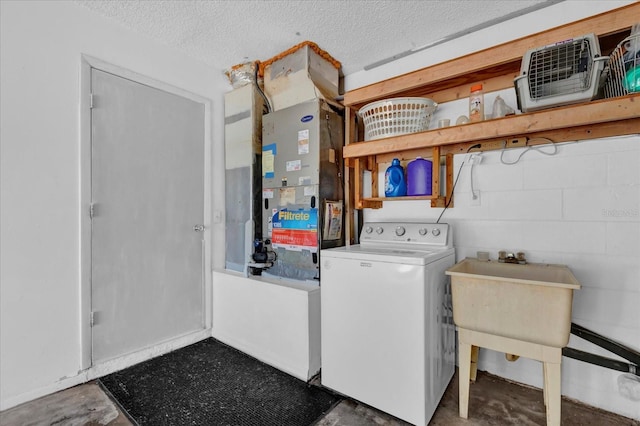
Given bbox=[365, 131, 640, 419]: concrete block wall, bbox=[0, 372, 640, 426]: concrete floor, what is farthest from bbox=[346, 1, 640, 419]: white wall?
bbox=[0, 372, 640, 426]: concrete floor

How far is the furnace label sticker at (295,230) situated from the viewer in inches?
89.4

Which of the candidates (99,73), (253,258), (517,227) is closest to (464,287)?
(517,227)

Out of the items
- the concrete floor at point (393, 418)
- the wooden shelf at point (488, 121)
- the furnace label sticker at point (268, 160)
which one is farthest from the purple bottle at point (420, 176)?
the concrete floor at point (393, 418)

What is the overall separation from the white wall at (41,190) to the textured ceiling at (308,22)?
1.07 feet

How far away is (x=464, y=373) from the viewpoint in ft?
5.42

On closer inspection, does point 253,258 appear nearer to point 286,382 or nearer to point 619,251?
point 286,382

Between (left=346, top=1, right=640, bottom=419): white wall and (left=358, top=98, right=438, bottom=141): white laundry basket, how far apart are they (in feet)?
1.09

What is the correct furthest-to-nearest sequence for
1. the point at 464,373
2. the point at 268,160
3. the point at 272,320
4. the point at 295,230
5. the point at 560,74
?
the point at 268,160, the point at 295,230, the point at 272,320, the point at 464,373, the point at 560,74

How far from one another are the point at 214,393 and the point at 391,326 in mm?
1208

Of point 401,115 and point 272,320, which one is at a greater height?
point 401,115

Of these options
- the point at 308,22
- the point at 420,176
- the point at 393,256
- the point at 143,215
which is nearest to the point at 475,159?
the point at 420,176

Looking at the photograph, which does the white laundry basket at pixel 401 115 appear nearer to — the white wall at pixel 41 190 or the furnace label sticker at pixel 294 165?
the furnace label sticker at pixel 294 165

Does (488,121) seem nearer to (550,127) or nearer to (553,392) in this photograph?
(550,127)

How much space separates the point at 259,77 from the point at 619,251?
2906mm
